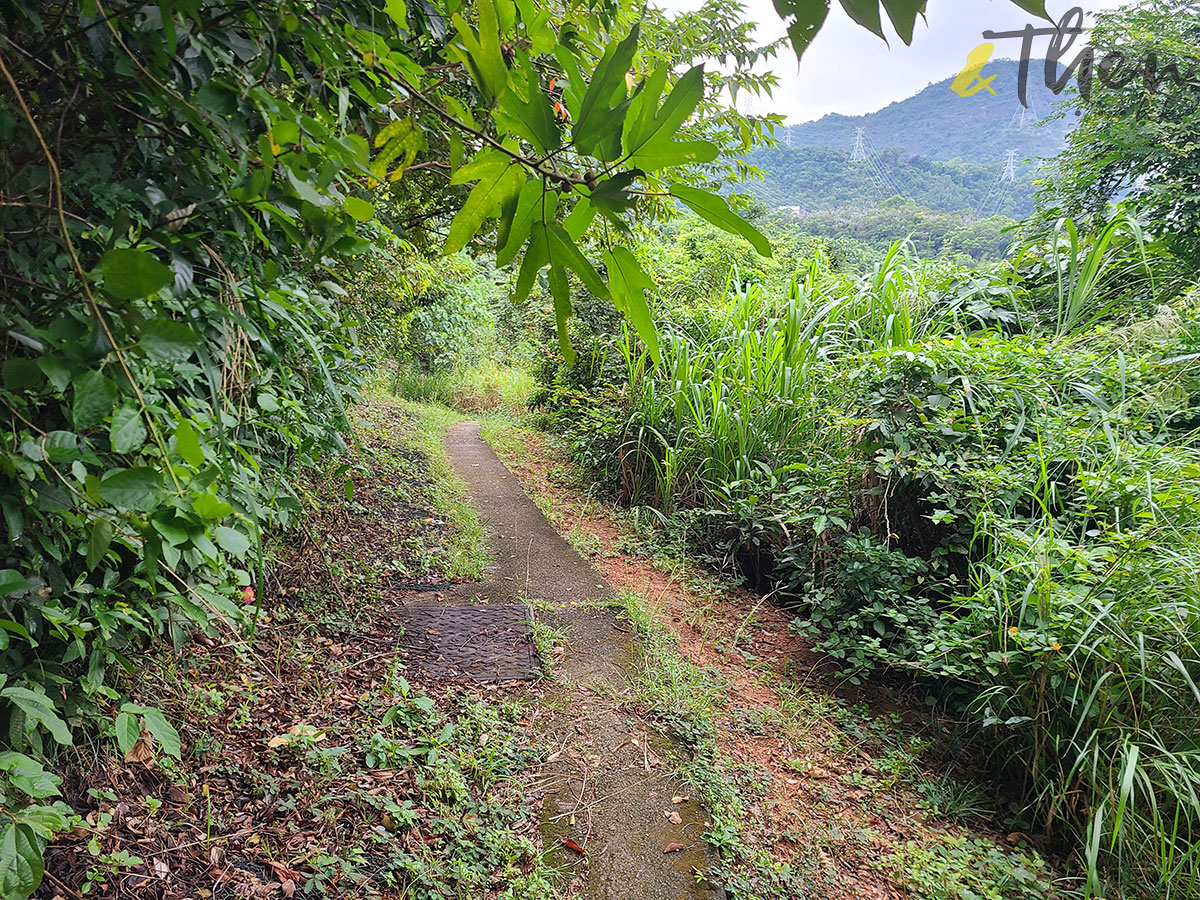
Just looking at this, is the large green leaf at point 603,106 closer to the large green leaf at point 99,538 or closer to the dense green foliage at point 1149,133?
the large green leaf at point 99,538

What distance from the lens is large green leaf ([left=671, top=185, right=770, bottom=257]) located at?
48 centimetres

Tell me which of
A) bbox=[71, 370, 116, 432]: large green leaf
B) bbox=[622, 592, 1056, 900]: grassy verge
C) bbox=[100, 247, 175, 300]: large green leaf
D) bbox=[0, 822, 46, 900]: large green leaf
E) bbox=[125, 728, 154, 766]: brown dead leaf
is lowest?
bbox=[622, 592, 1056, 900]: grassy verge

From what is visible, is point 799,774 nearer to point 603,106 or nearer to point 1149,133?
point 603,106

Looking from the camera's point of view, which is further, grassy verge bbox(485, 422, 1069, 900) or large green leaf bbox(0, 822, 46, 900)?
grassy verge bbox(485, 422, 1069, 900)

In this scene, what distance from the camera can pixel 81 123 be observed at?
1016 millimetres

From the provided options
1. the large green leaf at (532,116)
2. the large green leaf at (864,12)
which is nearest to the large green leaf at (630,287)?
the large green leaf at (532,116)

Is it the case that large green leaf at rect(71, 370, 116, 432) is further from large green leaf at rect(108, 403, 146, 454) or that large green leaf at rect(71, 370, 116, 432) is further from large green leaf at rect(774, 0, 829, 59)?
large green leaf at rect(774, 0, 829, 59)

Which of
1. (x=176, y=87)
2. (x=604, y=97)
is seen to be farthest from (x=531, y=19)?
(x=176, y=87)

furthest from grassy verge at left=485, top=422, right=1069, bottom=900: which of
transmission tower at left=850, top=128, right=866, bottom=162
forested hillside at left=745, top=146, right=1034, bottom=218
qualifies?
transmission tower at left=850, top=128, right=866, bottom=162

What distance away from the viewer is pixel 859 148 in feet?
57.1

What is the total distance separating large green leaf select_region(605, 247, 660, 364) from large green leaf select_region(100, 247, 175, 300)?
0.36 m

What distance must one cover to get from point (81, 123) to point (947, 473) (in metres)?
3.09

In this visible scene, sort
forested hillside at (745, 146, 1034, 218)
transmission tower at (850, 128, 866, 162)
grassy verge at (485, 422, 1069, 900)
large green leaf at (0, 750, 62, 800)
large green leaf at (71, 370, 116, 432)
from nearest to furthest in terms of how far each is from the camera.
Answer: large green leaf at (71, 370, 116, 432) → large green leaf at (0, 750, 62, 800) → grassy verge at (485, 422, 1069, 900) → forested hillside at (745, 146, 1034, 218) → transmission tower at (850, 128, 866, 162)

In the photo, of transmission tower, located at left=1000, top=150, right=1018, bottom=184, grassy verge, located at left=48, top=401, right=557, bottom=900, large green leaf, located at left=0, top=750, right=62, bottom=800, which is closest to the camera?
large green leaf, located at left=0, top=750, right=62, bottom=800
